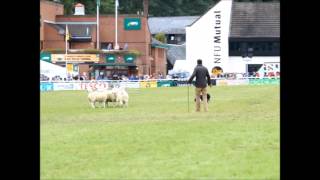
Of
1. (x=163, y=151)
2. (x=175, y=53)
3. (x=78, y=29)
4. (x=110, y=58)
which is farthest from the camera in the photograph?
(x=175, y=53)

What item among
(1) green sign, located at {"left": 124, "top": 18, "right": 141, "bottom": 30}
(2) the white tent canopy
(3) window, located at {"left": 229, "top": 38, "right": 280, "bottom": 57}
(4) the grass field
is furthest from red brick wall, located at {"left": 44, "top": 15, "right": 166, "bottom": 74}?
(4) the grass field

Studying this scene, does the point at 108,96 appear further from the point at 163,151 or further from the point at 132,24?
the point at 132,24

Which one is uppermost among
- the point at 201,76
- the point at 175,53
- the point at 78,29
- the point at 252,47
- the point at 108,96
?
the point at 78,29

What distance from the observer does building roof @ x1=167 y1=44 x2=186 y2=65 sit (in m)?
108

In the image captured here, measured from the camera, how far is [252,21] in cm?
8631

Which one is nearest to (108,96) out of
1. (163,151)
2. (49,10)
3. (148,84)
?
(163,151)

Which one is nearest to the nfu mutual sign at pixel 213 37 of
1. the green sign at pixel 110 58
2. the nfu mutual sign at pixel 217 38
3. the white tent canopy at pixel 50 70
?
the nfu mutual sign at pixel 217 38

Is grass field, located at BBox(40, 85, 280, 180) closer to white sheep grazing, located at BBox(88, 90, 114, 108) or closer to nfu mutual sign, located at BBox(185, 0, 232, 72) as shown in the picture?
white sheep grazing, located at BBox(88, 90, 114, 108)

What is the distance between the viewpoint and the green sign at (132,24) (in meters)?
84.7

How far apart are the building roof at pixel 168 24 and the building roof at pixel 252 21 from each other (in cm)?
3185

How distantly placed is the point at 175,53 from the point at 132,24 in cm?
2498

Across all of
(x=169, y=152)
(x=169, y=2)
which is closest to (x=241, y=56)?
(x=169, y=2)

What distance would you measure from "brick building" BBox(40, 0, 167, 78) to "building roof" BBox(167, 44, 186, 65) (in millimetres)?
19308

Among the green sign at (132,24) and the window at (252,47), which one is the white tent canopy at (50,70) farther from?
the window at (252,47)
